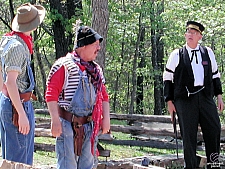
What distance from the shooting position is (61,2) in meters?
16.2

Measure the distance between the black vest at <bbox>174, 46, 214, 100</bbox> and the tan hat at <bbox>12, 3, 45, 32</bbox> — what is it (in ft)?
7.62

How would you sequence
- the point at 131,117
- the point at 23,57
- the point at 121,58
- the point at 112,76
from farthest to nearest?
the point at 112,76
the point at 121,58
the point at 131,117
the point at 23,57

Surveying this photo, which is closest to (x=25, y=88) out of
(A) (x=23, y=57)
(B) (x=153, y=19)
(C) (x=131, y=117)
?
(A) (x=23, y=57)

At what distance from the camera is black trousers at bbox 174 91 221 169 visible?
6566 mm

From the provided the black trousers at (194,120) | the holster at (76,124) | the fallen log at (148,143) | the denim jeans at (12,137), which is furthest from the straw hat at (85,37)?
the fallen log at (148,143)

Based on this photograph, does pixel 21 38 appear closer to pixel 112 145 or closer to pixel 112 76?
pixel 112 145

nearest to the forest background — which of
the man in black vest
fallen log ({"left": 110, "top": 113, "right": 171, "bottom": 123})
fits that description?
the man in black vest

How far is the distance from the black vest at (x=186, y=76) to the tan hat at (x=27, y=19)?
7.62 ft

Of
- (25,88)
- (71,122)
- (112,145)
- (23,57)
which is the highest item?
(23,57)

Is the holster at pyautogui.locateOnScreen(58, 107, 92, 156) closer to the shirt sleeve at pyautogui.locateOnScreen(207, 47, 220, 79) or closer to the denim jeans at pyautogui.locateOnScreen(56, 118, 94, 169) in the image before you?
the denim jeans at pyautogui.locateOnScreen(56, 118, 94, 169)

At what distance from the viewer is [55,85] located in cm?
466

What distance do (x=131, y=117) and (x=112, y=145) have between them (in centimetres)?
203

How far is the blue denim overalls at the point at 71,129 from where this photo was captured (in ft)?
15.5

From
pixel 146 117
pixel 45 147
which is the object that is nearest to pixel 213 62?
pixel 45 147
